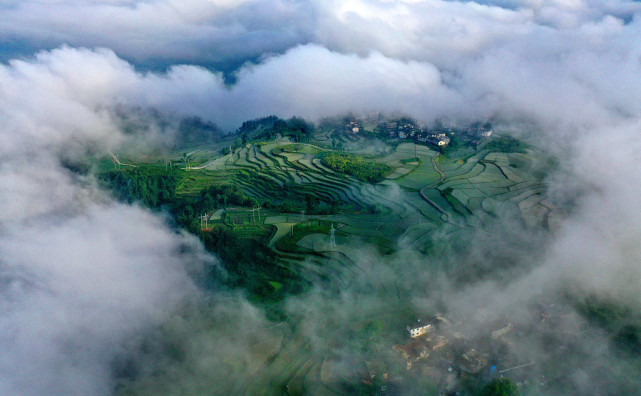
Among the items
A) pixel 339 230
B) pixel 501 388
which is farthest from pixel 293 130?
pixel 501 388

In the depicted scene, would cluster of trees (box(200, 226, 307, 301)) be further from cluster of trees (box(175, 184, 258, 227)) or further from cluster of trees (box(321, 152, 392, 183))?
cluster of trees (box(321, 152, 392, 183))

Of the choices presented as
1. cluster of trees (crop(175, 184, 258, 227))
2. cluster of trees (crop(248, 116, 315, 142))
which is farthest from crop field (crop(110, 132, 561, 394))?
cluster of trees (crop(248, 116, 315, 142))

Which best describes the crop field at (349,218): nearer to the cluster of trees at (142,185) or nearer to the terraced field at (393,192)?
the terraced field at (393,192)

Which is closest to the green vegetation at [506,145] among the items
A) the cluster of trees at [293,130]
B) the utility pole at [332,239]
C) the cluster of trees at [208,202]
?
the cluster of trees at [293,130]

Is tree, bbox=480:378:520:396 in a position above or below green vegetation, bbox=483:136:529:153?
above

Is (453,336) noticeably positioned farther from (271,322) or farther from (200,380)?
(200,380)

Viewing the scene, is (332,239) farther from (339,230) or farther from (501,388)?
(501,388)
